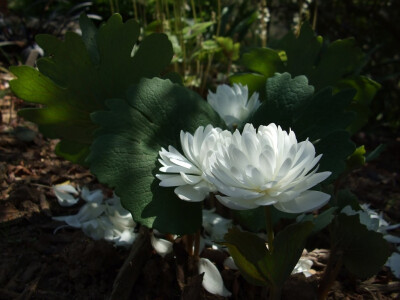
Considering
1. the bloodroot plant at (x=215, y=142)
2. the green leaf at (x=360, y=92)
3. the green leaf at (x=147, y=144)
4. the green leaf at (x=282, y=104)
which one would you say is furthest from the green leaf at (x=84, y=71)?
the green leaf at (x=360, y=92)

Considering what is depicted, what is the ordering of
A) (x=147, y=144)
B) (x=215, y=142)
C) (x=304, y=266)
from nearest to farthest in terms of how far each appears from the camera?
(x=215, y=142)
(x=147, y=144)
(x=304, y=266)

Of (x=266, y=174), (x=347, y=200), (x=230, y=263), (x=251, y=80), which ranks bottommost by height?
(x=230, y=263)

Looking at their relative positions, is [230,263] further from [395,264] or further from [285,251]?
[395,264]

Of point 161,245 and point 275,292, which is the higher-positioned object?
point 275,292

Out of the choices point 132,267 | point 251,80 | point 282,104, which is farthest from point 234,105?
point 132,267

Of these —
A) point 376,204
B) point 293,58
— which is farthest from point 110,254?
point 376,204

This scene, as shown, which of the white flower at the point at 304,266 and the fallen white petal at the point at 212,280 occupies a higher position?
the fallen white petal at the point at 212,280

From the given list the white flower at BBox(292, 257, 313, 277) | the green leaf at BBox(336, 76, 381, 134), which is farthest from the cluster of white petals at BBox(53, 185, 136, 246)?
the green leaf at BBox(336, 76, 381, 134)

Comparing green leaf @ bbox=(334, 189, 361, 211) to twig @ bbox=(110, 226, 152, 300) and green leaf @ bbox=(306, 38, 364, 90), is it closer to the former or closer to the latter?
green leaf @ bbox=(306, 38, 364, 90)

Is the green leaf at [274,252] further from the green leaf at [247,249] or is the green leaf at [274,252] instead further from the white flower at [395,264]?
the white flower at [395,264]
